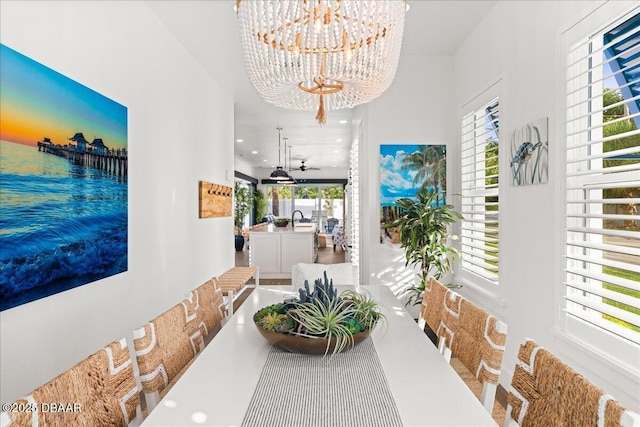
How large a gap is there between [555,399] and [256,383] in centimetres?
80

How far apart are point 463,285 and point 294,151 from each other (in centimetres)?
665

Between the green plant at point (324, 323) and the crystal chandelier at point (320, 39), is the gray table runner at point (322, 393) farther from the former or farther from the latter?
the crystal chandelier at point (320, 39)

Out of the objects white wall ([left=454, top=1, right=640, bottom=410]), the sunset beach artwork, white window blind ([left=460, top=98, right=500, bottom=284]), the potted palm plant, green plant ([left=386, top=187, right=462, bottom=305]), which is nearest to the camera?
the sunset beach artwork

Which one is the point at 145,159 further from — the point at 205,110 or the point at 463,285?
the point at 463,285

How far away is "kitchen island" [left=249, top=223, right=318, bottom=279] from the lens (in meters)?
7.02

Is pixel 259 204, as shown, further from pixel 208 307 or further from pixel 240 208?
pixel 208 307

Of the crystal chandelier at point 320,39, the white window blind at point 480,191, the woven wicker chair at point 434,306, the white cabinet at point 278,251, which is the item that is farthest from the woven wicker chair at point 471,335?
the white cabinet at point 278,251

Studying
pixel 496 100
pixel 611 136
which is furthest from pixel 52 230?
pixel 496 100

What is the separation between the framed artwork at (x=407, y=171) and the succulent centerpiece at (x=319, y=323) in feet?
8.18

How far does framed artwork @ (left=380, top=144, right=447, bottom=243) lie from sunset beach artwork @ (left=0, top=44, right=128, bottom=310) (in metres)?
2.42

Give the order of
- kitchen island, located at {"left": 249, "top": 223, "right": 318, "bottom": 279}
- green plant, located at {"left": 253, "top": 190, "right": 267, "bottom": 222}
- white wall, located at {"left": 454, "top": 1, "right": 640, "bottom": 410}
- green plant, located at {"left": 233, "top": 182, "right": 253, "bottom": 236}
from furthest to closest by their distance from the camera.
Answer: green plant, located at {"left": 253, "top": 190, "right": 267, "bottom": 222}, green plant, located at {"left": 233, "top": 182, "right": 253, "bottom": 236}, kitchen island, located at {"left": 249, "top": 223, "right": 318, "bottom": 279}, white wall, located at {"left": 454, "top": 1, "right": 640, "bottom": 410}

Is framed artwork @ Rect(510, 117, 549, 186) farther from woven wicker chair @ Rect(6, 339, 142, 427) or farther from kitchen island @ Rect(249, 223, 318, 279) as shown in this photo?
kitchen island @ Rect(249, 223, 318, 279)

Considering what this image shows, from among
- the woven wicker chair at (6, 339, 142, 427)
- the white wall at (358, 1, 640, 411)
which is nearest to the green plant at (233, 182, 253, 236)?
the white wall at (358, 1, 640, 411)

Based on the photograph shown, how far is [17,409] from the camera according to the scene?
75 centimetres
